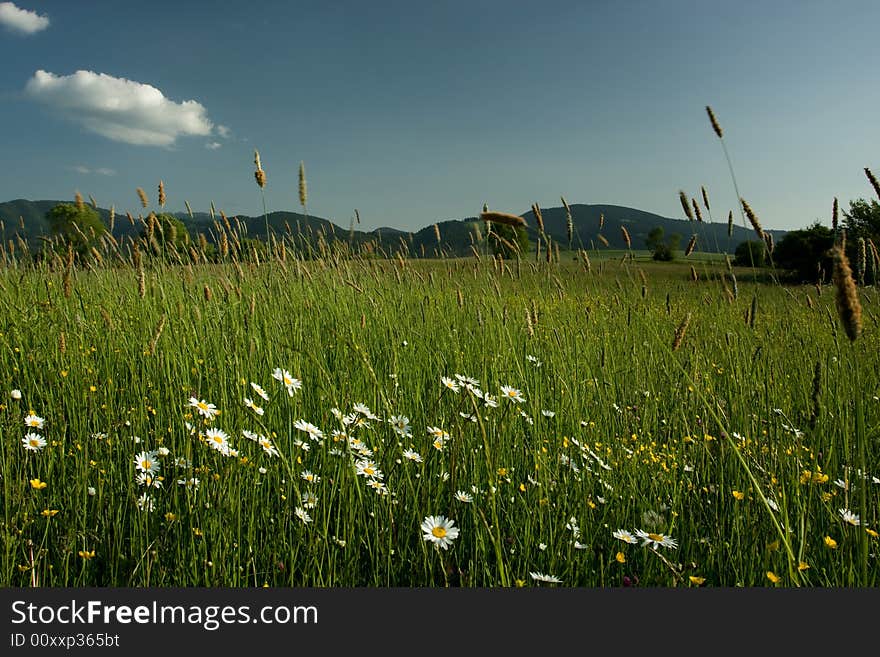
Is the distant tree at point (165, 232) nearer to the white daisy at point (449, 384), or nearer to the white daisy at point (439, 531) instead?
the white daisy at point (449, 384)

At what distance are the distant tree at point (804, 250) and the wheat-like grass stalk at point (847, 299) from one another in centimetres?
Answer: 2689

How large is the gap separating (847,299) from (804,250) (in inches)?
1319

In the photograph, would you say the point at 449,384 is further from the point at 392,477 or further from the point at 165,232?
the point at 165,232

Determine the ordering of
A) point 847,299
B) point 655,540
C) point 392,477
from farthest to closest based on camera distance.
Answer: point 392,477 < point 655,540 < point 847,299

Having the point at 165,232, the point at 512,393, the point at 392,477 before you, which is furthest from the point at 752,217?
the point at 165,232

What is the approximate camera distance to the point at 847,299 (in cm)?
92

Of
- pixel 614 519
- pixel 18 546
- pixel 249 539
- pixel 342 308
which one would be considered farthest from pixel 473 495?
pixel 342 308

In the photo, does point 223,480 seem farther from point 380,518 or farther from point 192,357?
point 192,357

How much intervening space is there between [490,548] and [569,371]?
186cm

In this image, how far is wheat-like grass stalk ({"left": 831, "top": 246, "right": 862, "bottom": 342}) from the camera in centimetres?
91

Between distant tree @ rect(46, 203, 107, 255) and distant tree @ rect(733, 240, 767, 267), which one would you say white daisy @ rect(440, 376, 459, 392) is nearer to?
distant tree @ rect(733, 240, 767, 267)

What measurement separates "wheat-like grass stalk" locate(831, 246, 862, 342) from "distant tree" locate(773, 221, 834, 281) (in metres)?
26.9

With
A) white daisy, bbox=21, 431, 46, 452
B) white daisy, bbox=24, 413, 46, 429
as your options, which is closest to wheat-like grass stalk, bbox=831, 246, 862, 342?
white daisy, bbox=21, 431, 46, 452

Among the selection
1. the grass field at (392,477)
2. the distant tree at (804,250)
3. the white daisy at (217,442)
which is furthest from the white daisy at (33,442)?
the distant tree at (804,250)
